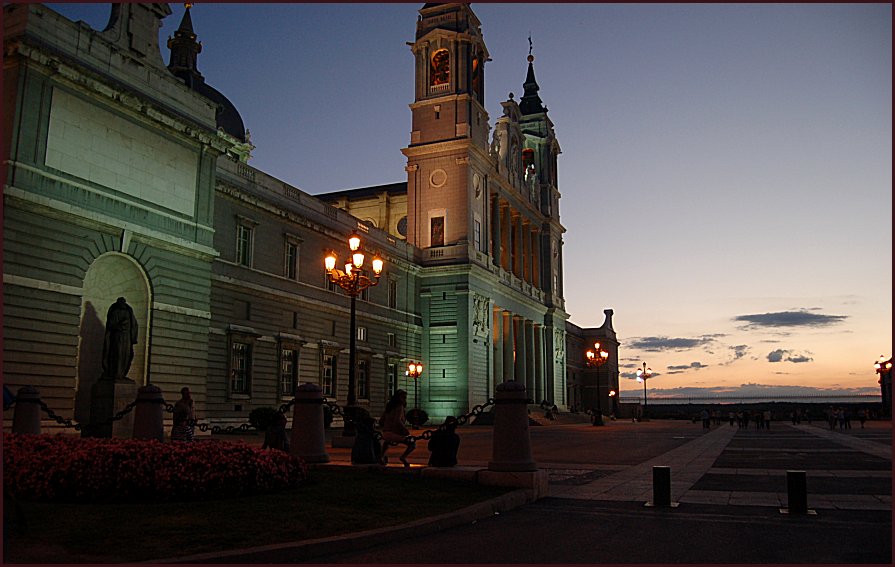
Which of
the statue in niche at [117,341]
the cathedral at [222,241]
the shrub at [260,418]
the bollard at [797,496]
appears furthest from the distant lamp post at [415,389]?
the bollard at [797,496]

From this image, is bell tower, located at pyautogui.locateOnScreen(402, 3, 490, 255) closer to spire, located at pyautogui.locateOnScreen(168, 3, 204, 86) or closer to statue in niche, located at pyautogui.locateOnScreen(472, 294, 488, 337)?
statue in niche, located at pyautogui.locateOnScreen(472, 294, 488, 337)

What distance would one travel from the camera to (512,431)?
13398 millimetres

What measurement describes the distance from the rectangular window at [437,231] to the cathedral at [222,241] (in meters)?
0.20

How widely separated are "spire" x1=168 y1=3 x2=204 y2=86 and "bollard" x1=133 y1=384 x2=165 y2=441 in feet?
151

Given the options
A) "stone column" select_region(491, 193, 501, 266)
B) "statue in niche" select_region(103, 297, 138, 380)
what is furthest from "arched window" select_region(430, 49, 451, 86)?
"statue in niche" select_region(103, 297, 138, 380)

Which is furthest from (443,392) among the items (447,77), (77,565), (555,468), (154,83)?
(77,565)

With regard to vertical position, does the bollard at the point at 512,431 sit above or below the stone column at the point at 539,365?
below

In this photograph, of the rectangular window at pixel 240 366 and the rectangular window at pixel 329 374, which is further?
the rectangular window at pixel 329 374

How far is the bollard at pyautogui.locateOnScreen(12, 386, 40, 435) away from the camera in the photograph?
17406 mm

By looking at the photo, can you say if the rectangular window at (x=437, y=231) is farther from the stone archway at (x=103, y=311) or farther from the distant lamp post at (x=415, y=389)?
the stone archway at (x=103, y=311)

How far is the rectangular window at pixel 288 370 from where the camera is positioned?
39219 millimetres

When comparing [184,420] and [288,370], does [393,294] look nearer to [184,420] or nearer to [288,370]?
[288,370]

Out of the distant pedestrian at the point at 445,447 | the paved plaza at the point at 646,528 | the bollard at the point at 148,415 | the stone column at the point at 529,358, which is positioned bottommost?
the paved plaza at the point at 646,528

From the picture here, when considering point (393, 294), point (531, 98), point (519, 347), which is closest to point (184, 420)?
point (393, 294)
